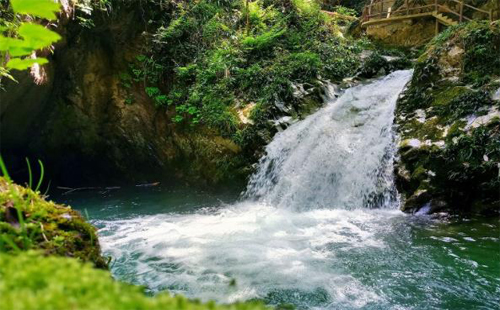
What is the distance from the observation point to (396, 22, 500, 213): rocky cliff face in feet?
19.5

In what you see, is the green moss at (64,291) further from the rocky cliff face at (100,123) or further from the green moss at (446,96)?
the rocky cliff face at (100,123)

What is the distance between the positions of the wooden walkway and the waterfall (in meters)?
5.43

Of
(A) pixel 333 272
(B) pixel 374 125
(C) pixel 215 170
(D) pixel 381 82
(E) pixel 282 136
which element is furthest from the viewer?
(D) pixel 381 82

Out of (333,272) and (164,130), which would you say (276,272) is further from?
(164,130)

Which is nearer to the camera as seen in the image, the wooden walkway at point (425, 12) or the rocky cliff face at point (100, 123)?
the rocky cliff face at point (100, 123)

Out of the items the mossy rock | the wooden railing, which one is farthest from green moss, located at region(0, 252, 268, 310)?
the wooden railing

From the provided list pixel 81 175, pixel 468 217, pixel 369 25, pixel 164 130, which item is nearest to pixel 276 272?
pixel 468 217

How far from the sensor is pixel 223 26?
11.8m

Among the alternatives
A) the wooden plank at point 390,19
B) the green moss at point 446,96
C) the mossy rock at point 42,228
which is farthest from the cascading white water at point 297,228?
the wooden plank at point 390,19

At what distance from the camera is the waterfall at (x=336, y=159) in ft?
23.0

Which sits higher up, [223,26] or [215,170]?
[223,26]

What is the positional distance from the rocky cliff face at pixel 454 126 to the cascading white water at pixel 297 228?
1.68 feet

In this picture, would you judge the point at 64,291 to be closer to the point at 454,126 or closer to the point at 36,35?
the point at 36,35

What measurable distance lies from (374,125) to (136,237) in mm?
5485
